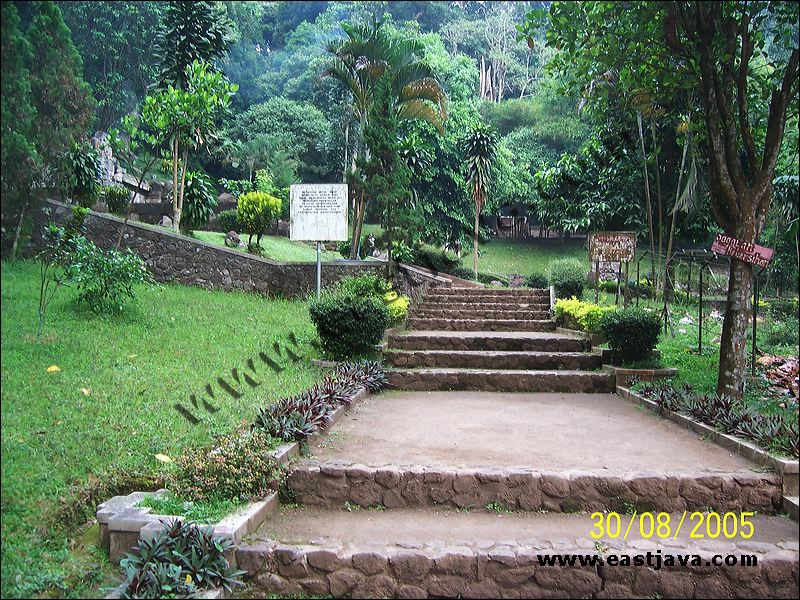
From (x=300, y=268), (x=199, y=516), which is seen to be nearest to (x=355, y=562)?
(x=199, y=516)

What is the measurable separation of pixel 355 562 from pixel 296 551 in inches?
Result: 11.5

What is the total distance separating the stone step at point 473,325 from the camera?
32.2 feet

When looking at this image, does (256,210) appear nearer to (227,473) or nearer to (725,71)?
(725,71)

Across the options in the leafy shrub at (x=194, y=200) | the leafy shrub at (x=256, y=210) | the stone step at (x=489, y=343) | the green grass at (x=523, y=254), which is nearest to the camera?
the stone step at (x=489, y=343)

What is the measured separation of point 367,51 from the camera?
412 inches

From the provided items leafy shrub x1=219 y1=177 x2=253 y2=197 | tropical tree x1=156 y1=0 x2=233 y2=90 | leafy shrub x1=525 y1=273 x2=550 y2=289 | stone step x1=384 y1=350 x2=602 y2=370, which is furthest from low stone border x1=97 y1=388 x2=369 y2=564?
leafy shrub x1=219 y1=177 x2=253 y2=197

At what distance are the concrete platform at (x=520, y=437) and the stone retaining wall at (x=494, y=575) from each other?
94 centimetres

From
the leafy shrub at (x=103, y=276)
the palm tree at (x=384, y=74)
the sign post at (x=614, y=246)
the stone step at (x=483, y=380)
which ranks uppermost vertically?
the palm tree at (x=384, y=74)

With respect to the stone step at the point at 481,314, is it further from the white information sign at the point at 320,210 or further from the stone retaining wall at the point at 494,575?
the stone retaining wall at the point at 494,575

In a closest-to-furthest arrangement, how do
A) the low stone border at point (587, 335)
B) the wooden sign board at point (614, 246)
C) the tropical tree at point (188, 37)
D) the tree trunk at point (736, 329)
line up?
1. the tropical tree at point (188, 37)
2. the tree trunk at point (736, 329)
3. the low stone border at point (587, 335)
4. the wooden sign board at point (614, 246)

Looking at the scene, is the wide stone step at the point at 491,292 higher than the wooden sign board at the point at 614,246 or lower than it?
lower

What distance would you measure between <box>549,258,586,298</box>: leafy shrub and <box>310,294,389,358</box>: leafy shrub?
207 inches

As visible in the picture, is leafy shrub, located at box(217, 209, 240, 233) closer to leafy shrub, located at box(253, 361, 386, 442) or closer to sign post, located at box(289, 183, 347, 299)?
sign post, located at box(289, 183, 347, 299)

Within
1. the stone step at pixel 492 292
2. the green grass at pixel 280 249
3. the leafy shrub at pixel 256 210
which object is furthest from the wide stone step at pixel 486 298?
the leafy shrub at pixel 256 210
